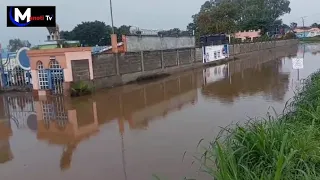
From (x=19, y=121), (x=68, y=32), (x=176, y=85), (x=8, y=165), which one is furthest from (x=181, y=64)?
(x=68, y=32)

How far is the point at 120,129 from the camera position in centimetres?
794

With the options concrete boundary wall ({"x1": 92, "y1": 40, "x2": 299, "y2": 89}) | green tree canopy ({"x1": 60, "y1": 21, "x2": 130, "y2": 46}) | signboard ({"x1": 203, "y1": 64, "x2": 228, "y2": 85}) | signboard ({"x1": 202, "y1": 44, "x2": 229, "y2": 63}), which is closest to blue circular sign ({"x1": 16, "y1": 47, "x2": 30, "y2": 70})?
concrete boundary wall ({"x1": 92, "y1": 40, "x2": 299, "y2": 89})

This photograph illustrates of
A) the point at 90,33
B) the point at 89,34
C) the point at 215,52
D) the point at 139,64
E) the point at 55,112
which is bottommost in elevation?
the point at 55,112

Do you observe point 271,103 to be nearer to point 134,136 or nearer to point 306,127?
point 134,136

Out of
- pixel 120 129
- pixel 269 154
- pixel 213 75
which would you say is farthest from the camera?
pixel 213 75

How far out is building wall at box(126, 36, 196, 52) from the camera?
19.6m

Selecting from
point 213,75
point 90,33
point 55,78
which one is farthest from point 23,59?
point 90,33

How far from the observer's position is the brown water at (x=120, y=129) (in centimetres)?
532

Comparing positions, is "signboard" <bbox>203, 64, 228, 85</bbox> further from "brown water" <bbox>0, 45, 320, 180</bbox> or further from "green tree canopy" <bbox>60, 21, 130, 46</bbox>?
"green tree canopy" <bbox>60, 21, 130, 46</bbox>

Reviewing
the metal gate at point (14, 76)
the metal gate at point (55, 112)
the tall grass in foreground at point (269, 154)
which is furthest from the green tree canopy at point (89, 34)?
the tall grass in foreground at point (269, 154)

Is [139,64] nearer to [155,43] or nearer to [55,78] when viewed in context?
[155,43]

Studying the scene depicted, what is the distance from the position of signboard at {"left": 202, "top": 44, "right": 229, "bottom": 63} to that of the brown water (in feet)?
45.0

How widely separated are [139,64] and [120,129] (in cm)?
1126

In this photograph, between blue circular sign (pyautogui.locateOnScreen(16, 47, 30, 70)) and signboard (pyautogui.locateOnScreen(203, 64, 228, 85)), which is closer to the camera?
blue circular sign (pyautogui.locateOnScreen(16, 47, 30, 70))
